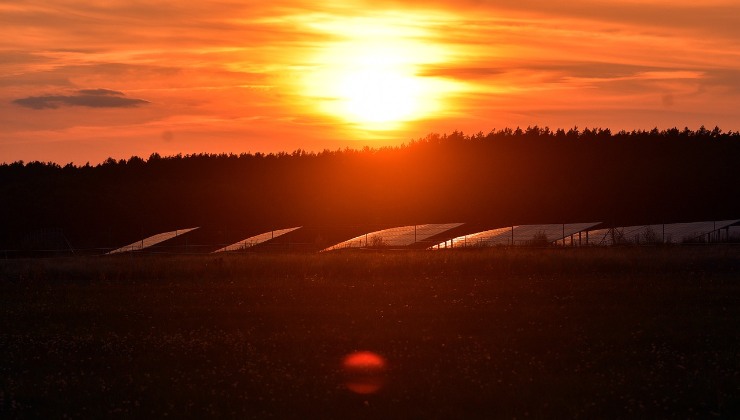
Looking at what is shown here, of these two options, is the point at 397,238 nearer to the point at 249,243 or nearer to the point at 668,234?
the point at 249,243

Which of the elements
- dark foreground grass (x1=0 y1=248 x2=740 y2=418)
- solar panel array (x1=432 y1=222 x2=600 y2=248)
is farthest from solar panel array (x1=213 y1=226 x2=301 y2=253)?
dark foreground grass (x1=0 y1=248 x2=740 y2=418)

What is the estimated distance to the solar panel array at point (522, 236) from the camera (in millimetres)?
61312

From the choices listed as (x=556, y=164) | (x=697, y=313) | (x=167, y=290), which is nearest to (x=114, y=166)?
(x=556, y=164)

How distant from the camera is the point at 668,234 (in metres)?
63.6

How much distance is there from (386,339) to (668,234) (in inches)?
1802

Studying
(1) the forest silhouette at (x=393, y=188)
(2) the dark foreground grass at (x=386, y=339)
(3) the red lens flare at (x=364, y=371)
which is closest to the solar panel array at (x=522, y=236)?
(2) the dark foreground grass at (x=386, y=339)

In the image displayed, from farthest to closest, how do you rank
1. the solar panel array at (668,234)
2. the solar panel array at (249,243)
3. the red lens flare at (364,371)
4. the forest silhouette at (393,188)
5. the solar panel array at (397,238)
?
the forest silhouette at (393,188)
the solar panel array at (249,243)
the solar panel array at (397,238)
the solar panel array at (668,234)
the red lens flare at (364,371)

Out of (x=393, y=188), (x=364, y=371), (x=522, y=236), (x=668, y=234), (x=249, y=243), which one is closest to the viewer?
(x=364, y=371)

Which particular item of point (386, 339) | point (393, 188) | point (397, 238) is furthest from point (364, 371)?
point (393, 188)

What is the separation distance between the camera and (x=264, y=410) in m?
15.9

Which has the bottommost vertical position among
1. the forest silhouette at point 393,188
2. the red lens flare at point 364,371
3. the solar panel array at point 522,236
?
the red lens flare at point 364,371

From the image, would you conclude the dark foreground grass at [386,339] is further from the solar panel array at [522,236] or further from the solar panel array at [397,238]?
the solar panel array at [397,238]

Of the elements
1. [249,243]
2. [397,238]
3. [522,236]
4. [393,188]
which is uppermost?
[393,188]

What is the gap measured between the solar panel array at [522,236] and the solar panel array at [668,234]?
205 centimetres
